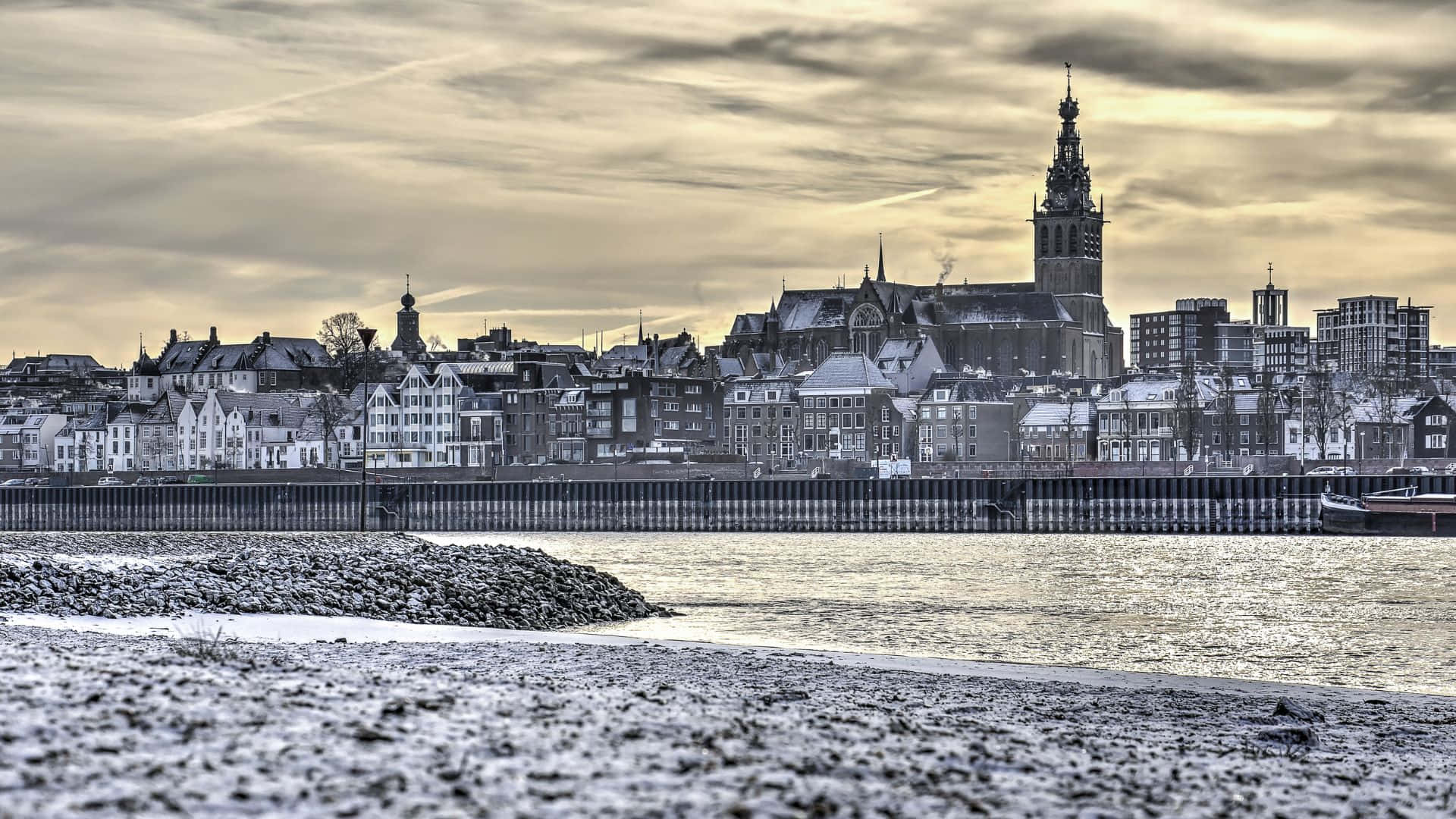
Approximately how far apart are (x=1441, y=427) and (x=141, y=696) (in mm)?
155703

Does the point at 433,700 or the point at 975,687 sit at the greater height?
the point at 433,700

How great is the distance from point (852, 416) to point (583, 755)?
506ft

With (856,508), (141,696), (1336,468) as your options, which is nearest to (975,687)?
(141,696)

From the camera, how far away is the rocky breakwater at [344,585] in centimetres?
2522

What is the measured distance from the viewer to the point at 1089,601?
1625 inches

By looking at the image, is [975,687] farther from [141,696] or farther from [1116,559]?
[1116,559]

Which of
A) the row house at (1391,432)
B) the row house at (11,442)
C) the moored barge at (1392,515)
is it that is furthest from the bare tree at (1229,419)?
the row house at (11,442)

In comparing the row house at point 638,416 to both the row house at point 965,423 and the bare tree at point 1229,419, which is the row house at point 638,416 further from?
the bare tree at point 1229,419

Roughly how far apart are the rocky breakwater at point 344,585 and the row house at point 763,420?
12998 cm

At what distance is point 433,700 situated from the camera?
37.9 feet

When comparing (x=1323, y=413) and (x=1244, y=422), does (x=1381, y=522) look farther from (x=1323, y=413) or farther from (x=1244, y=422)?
(x=1244, y=422)

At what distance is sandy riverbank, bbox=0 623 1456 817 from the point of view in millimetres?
9273

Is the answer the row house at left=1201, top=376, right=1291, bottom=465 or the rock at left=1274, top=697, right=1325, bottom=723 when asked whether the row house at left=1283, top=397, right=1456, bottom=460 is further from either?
the rock at left=1274, top=697, right=1325, bottom=723

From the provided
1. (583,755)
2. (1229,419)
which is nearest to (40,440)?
(1229,419)
